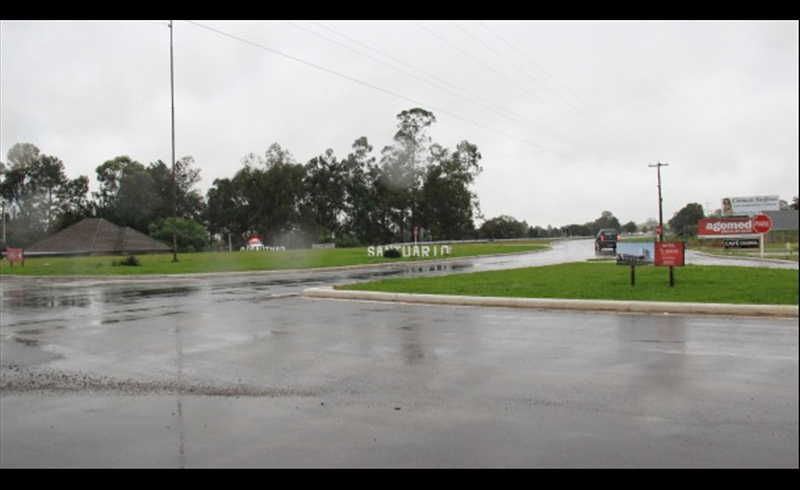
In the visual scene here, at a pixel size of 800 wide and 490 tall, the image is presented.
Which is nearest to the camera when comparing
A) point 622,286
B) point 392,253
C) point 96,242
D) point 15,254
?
point 622,286

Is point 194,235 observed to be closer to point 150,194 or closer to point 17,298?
point 150,194

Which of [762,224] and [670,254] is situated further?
[670,254]

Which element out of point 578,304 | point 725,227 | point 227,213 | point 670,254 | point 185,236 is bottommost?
point 578,304

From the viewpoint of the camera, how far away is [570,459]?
4.07 m

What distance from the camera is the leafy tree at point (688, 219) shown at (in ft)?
14.3

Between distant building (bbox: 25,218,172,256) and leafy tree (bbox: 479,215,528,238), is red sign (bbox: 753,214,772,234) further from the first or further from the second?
leafy tree (bbox: 479,215,528,238)

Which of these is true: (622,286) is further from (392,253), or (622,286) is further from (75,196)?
(75,196)

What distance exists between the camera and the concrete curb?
1047cm

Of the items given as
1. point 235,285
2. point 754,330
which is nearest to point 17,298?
point 235,285

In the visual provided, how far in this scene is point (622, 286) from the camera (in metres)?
14.3

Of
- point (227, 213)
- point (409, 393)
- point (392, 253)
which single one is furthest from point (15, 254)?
→ point (227, 213)

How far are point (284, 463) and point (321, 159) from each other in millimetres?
101277

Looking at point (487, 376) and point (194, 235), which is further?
point (194, 235)

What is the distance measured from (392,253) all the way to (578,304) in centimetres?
2811
